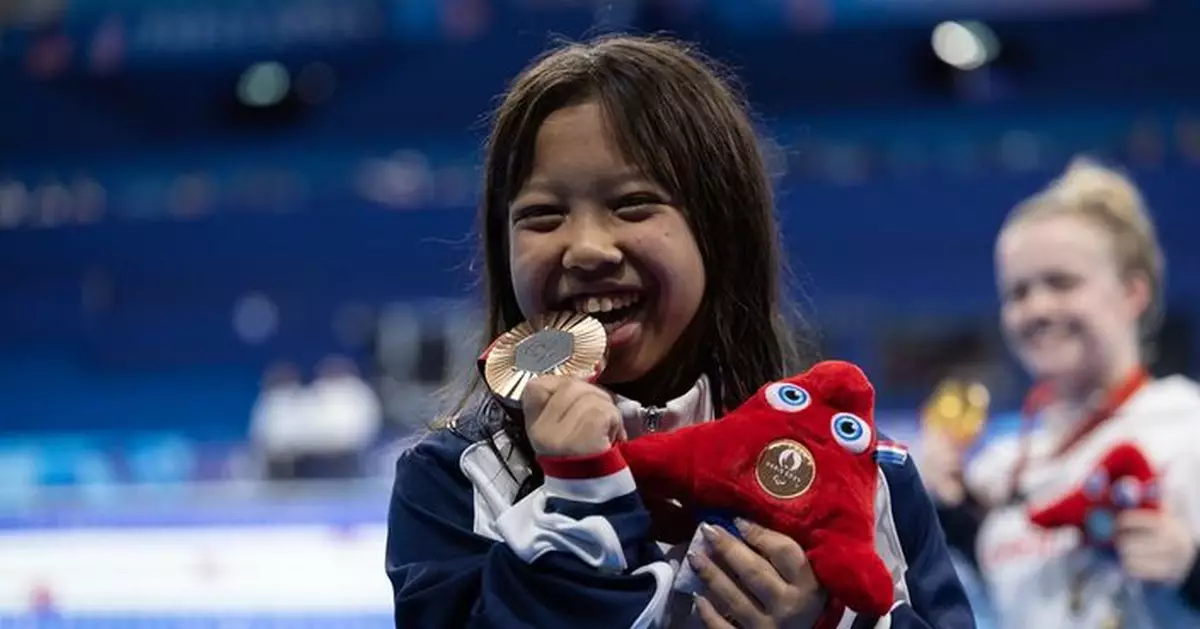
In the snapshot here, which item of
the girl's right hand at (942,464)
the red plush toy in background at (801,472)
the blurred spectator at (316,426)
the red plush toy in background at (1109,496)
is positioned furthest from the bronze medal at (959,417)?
the blurred spectator at (316,426)

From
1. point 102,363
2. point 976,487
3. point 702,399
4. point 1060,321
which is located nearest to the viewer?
point 702,399

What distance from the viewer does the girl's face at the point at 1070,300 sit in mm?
1979

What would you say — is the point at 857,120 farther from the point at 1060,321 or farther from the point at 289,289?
the point at 1060,321

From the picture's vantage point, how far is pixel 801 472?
1.04 metres

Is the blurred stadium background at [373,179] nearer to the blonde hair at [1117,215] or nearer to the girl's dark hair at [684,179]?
the blonde hair at [1117,215]

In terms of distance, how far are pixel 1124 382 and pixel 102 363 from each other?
10707mm

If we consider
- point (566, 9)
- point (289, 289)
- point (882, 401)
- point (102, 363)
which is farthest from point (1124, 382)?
point (102, 363)

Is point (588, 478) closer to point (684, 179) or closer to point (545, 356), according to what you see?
point (545, 356)

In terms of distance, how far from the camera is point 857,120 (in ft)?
33.3

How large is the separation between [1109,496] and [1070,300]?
11.1 inches

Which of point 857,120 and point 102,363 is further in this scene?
point 102,363

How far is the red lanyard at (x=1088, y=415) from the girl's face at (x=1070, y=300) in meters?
0.02

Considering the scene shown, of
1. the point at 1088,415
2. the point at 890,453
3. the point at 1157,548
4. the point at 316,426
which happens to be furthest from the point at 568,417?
the point at 316,426

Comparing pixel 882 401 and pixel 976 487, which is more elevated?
pixel 976 487
